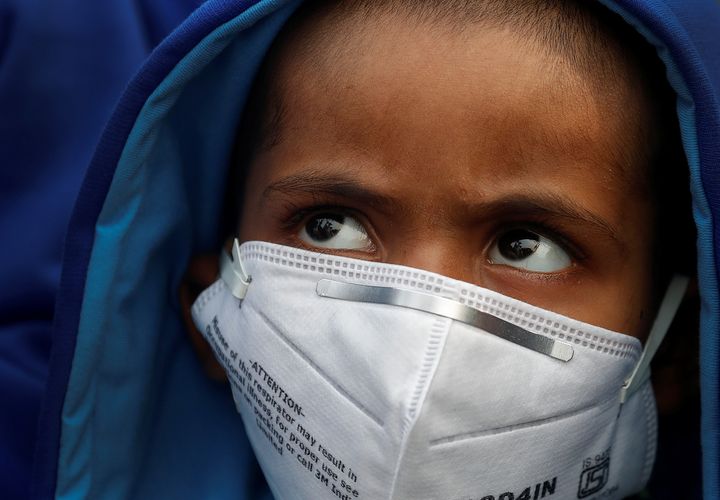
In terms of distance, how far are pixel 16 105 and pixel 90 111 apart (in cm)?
13

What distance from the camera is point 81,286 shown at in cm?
129

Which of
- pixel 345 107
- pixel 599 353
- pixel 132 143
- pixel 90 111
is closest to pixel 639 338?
pixel 599 353

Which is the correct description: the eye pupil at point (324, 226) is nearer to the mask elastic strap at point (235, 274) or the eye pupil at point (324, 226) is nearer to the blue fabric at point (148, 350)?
the mask elastic strap at point (235, 274)

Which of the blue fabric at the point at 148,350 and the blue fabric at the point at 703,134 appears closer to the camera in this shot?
Answer: the blue fabric at the point at 703,134

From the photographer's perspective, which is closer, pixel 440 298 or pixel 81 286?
pixel 440 298

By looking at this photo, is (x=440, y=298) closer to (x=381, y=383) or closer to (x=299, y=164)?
(x=381, y=383)

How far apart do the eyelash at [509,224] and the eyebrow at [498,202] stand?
0.02 m

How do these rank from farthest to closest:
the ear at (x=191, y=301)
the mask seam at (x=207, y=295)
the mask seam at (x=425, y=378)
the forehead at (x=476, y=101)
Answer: the ear at (x=191, y=301) → the mask seam at (x=207, y=295) → the forehead at (x=476, y=101) → the mask seam at (x=425, y=378)

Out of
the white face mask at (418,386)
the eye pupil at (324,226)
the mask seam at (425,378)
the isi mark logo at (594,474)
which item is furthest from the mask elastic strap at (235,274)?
the isi mark logo at (594,474)

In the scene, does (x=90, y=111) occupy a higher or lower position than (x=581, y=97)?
lower

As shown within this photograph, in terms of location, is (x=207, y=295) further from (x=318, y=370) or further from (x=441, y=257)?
(x=441, y=257)

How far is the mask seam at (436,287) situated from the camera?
1130 mm

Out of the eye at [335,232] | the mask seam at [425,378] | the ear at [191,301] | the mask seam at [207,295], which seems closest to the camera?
Result: the mask seam at [425,378]

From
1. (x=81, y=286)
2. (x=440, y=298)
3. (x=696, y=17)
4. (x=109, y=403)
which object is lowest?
(x=109, y=403)
